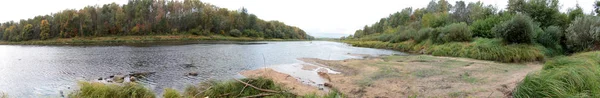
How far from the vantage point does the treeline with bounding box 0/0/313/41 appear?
299ft

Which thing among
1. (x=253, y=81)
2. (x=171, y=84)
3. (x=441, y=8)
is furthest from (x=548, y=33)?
(x=441, y=8)

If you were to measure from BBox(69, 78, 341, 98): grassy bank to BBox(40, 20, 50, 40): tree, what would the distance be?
4207 inches

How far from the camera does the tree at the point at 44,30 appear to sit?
89.4 meters

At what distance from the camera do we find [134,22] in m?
96.5

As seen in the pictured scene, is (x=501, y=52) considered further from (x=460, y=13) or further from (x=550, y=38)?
(x=460, y=13)

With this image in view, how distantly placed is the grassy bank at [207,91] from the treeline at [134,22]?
9636 centimetres

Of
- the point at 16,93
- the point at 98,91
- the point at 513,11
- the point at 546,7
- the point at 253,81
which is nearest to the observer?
the point at 98,91

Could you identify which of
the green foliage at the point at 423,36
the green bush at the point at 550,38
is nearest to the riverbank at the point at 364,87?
the green bush at the point at 550,38

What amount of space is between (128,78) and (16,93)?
14.7ft

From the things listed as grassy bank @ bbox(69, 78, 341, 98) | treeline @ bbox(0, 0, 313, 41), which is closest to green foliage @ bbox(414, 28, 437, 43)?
grassy bank @ bbox(69, 78, 341, 98)

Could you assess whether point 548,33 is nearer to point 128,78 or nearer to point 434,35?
point 434,35

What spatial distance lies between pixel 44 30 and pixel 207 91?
109992 mm

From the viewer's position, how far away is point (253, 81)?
9305 mm

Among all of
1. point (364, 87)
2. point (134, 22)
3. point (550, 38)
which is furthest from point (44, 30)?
point (550, 38)
